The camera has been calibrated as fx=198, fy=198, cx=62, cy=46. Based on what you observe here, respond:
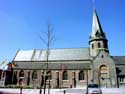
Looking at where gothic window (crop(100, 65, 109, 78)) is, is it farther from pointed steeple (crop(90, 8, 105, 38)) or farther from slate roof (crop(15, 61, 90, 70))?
pointed steeple (crop(90, 8, 105, 38))

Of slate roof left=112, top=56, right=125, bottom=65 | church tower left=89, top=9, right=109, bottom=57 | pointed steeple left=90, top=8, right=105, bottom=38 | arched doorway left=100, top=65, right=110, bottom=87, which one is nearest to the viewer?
arched doorway left=100, top=65, right=110, bottom=87

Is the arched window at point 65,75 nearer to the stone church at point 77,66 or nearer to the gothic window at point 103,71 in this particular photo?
the stone church at point 77,66

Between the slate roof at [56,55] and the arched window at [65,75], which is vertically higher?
the slate roof at [56,55]

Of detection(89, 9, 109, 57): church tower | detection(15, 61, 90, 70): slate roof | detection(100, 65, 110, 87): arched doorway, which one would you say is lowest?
detection(100, 65, 110, 87): arched doorway

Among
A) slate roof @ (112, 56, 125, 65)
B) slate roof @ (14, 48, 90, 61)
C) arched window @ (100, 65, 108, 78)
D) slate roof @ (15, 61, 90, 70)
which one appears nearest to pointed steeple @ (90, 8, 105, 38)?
slate roof @ (14, 48, 90, 61)

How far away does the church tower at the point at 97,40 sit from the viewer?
5244cm

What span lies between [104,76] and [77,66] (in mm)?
8178

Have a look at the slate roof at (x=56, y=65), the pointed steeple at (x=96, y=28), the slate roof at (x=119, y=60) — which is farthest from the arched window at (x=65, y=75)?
the slate roof at (x=119, y=60)

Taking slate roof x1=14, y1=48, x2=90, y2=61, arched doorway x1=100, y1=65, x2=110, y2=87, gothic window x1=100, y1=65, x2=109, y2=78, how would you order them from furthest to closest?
slate roof x1=14, y1=48, x2=90, y2=61, gothic window x1=100, y1=65, x2=109, y2=78, arched doorway x1=100, y1=65, x2=110, y2=87

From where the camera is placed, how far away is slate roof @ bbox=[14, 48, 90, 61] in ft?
187

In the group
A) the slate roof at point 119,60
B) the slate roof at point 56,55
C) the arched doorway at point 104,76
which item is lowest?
the arched doorway at point 104,76

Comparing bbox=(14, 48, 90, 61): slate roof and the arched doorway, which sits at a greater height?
bbox=(14, 48, 90, 61): slate roof

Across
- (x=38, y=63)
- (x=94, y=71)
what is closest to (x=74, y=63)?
(x=94, y=71)

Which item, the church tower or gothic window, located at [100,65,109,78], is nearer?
gothic window, located at [100,65,109,78]
